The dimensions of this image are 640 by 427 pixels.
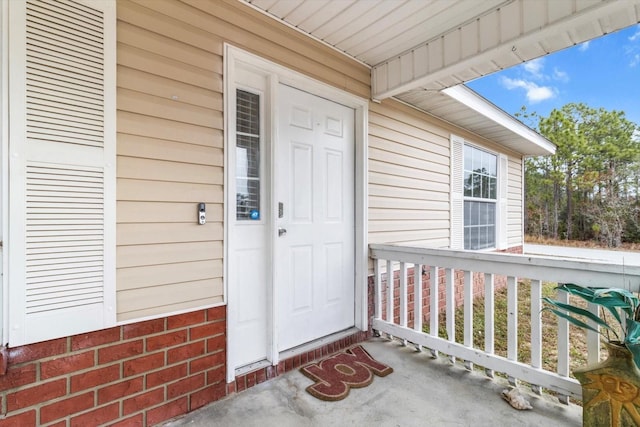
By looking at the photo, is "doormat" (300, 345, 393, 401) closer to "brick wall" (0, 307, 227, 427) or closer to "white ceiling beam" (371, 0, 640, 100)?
"brick wall" (0, 307, 227, 427)

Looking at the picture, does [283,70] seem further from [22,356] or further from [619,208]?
[619,208]

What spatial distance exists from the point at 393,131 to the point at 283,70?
1484 millimetres

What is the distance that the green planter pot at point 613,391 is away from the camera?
4.62 feet

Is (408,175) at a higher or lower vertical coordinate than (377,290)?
higher

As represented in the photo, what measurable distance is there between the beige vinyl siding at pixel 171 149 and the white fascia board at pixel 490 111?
7.74 ft

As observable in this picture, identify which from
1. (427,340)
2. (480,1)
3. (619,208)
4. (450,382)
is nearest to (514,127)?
(480,1)

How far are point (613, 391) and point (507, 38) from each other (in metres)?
2.06

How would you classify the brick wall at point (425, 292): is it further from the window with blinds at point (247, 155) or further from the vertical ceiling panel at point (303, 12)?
the vertical ceiling panel at point (303, 12)

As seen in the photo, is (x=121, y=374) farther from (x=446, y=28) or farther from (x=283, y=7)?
(x=446, y=28)

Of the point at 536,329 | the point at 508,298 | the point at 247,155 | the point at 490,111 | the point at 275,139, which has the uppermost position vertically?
the point at 490,111

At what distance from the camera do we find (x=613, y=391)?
4.78ft

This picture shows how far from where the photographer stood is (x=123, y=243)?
5.02 ft

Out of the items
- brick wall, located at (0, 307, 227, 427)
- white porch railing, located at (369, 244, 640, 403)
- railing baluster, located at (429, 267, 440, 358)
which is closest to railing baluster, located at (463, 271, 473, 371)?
white porch railing, located at (369, 244, 640, 403)

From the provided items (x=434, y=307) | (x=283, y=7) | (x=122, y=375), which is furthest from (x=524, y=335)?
(x=283, y=7)
